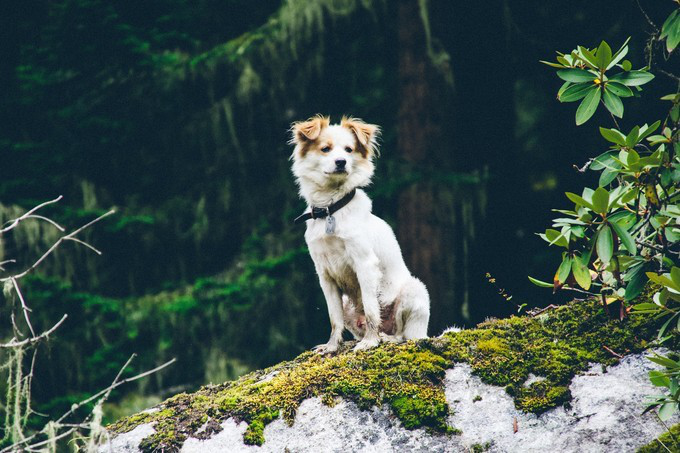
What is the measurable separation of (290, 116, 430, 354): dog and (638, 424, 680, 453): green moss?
1595 mm

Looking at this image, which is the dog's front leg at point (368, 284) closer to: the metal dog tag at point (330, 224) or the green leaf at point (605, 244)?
the metal dog tag at point (330, 224)

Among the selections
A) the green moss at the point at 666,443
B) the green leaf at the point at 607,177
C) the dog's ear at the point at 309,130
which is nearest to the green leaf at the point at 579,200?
the green leaf at the point at 607,177

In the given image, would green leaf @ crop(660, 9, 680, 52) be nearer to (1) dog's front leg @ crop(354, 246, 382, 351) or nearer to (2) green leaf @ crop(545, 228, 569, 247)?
(2) green leaf @ crop(545, 228, 569, 247)

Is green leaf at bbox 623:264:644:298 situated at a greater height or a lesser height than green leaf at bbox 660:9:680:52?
lesser

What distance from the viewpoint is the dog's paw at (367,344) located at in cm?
427

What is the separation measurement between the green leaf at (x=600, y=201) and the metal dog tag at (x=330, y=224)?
1626 millimetres

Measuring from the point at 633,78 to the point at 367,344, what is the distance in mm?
2004

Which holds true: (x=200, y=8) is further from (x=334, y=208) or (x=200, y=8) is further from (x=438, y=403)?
(x=438, y=403)

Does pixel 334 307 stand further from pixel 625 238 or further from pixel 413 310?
pixel 625 238

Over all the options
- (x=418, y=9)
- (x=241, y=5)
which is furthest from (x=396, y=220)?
(x=241, y=5)

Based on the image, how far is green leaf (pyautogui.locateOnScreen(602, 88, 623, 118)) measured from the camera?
3490 millimetres

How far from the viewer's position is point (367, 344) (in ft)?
14.3

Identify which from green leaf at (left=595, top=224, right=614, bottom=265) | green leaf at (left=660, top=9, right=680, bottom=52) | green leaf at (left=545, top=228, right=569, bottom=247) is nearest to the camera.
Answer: green leaf at (left=660, top=9, right=680, bottom=52)

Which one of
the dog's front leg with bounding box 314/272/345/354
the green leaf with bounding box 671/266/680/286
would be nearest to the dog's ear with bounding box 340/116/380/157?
the dog's front leg with bounding box 314/272/345/354
